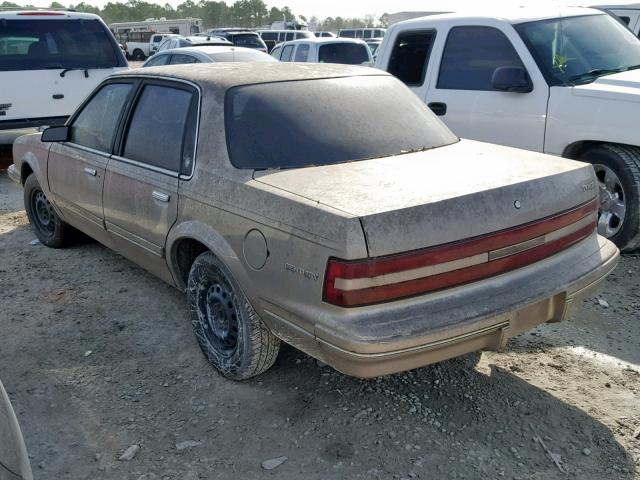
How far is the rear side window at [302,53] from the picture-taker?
1220 cm

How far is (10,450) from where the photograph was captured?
6.30ft

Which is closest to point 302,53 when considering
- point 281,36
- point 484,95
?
point 484,95

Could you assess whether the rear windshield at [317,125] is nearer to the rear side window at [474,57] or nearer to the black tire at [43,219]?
the rear side window at [474,57]

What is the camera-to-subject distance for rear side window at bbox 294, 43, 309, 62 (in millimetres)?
12201

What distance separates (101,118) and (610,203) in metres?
3.97

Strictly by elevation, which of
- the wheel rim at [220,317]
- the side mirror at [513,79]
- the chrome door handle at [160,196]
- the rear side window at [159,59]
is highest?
the side mirror at [513,79]

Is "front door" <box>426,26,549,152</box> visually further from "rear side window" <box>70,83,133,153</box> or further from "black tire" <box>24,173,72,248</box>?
"black tire" <box>24,173,72,248</box>

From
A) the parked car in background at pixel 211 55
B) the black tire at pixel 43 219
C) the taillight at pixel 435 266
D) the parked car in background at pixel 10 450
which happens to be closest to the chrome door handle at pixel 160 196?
the taillight at pixel 435 266

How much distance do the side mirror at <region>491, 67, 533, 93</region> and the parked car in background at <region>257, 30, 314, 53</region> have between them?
2168 cm

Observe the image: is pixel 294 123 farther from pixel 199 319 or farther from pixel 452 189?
pixel 199 319

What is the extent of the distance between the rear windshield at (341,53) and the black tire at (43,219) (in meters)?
7.42

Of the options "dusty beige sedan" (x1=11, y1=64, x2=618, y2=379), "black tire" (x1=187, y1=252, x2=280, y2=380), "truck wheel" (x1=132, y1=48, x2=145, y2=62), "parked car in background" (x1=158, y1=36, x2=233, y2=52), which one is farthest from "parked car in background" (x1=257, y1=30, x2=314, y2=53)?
"black tire" (x1=187, y1=252, x2=280, y2=380)

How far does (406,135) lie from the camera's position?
3758 millimetres

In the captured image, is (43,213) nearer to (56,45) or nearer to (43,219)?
(43,219)
